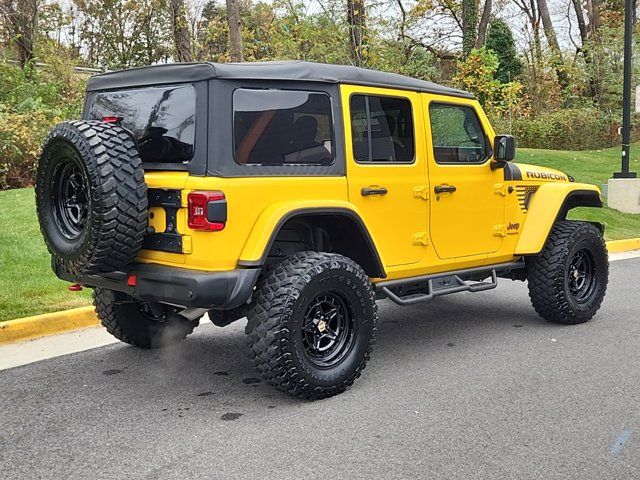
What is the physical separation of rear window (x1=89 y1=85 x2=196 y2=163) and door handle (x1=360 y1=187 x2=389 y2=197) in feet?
3.90

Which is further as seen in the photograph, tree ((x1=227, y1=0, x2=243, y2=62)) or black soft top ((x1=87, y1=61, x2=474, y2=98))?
tree ((x1=227, y1=0, x2=243, y2=62))

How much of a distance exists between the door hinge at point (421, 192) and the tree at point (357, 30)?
12889 mm

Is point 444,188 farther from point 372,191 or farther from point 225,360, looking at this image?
point 225,360

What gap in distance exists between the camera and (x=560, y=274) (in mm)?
5910

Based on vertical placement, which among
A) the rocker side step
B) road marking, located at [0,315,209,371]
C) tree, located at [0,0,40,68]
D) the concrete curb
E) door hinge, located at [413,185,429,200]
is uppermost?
tree, located at [0,0,40,68]

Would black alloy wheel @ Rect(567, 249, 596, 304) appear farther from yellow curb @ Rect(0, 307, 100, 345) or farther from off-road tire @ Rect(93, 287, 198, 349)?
yellow curb @ Rect(0, 307, 100, 345)

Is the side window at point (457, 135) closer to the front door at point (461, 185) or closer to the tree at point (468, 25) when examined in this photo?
the front door at point (461, 185)

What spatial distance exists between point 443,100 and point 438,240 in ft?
3.59

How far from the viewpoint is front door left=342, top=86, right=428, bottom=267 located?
4621mm

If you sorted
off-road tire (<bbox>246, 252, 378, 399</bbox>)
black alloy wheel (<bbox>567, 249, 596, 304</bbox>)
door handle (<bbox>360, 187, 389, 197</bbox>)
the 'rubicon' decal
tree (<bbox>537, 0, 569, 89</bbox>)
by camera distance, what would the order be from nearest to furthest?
off-road tire (<bbox>246, 252, 378, 399</bbox>)
door handle (<bbox>360, 187, 389, 197</bbox>)
the 'rubicon' decal
black alloy wheel (<bbox>567, 249, 596, 304</bbox>)
tree (<bbox>537, 0, 569, 89</bbox>)

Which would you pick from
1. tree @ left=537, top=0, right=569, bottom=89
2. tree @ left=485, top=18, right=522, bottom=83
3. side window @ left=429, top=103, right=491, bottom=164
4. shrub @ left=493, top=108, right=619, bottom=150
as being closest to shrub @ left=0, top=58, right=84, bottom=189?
side window @ left=429, top=103, right=491, bottom=164

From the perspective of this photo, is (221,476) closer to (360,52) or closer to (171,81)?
(171,81)

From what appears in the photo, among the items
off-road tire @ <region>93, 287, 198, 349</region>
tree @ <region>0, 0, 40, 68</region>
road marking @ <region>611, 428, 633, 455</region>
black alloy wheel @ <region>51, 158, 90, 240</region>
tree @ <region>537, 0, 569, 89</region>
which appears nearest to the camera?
road marking @ <region>611, 428, 633, 455</region>

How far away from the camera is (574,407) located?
4.18m
